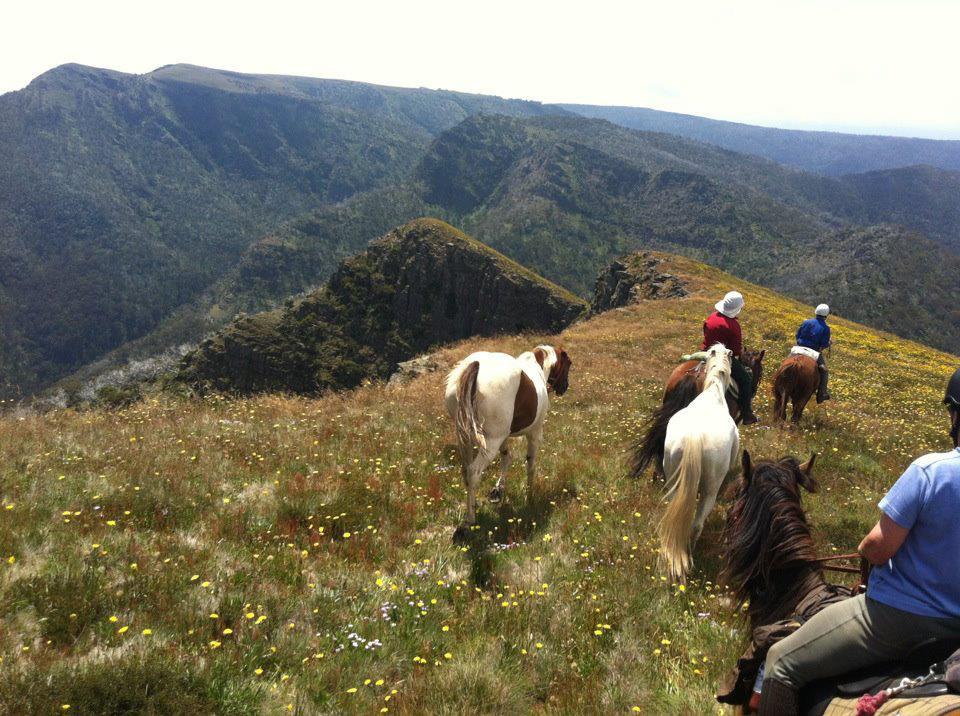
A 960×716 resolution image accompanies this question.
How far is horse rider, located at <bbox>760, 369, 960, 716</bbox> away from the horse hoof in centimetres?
448

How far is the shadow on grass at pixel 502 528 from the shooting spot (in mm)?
6746

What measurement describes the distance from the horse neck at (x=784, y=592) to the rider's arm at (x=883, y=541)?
1.12m

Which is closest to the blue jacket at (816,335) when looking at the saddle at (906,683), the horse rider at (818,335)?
the horse rider at (818,335)

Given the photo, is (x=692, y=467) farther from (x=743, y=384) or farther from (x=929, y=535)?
(x=743, y=384)

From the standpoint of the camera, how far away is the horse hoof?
739 cm

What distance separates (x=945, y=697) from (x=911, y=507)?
95 cm

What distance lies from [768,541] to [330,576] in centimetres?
435

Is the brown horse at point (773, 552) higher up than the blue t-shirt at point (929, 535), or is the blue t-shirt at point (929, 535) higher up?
the blue t-shirt at point (929, 535)

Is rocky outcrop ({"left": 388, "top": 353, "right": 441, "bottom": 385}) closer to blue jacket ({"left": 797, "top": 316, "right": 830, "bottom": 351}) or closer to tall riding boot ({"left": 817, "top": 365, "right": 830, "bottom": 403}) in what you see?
blue jacket ({"left": 797, "top": 316, "right": 830, "bottom": 351})

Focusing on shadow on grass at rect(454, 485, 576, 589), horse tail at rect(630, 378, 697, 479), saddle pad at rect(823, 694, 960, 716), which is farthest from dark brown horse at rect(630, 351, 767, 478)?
saddle pad at rect(823, 694, 960, 716)

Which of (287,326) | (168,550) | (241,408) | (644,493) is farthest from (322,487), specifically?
(287,326)

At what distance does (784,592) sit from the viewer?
176 inches

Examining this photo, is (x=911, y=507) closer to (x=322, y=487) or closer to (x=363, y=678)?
(x=363, y=678)

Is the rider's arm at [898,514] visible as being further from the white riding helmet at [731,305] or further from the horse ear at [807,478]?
the white riding helmet at [731,305]
